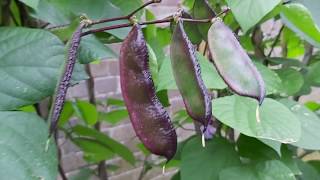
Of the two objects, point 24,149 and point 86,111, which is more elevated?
point 24,149

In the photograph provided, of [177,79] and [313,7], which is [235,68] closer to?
[177,79]

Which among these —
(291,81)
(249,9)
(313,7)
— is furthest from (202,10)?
(291,81)

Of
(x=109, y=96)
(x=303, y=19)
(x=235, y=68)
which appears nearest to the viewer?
(x=235, y=68)

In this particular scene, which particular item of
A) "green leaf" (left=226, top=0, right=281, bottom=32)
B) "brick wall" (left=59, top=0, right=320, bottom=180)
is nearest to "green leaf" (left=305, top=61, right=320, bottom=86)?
"green leaf" (left=226, top=0, right=281, bottom=32)

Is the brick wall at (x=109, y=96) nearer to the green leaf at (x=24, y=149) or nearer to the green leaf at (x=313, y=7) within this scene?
the green leaf at (x=313, y=7)

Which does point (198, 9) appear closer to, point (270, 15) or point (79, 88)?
point (270, 15)

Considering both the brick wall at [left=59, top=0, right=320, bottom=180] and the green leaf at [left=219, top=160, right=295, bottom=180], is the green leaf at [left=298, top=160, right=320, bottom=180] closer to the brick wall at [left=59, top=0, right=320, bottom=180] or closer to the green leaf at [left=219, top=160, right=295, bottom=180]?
the green leaf at [left=219, top=160, right=295, bottom=180]
